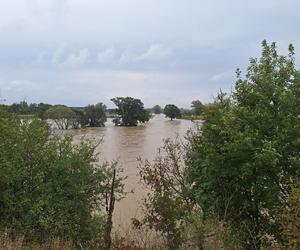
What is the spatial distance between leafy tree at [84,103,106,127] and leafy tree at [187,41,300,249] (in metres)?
59.6

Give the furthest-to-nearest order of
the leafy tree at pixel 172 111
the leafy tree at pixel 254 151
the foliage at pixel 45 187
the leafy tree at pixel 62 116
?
the leafy tree at pixel 172 111, the leafy tree at pixel 62 116, the foliage at pixel 45 187, the leafy tree at pixel 254 151

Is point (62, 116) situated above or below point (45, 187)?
above

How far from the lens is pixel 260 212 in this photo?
36.3ft

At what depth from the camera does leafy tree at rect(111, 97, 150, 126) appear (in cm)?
7424

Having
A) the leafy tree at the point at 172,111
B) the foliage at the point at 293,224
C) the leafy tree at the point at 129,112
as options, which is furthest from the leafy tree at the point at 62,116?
the foliage at the point at 293,224

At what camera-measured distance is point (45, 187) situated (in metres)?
11.6

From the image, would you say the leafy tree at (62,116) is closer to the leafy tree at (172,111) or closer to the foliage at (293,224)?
the leafy tree at (172,111)

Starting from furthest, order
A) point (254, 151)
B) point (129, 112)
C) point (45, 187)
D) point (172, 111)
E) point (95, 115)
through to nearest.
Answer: point (172, 111)
point (129, 112)
point (95, 115)
point (45, 187)
point (254, 151)

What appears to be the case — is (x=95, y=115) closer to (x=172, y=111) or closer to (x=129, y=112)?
(x=129, y=112)

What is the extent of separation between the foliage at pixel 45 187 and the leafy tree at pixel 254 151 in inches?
123

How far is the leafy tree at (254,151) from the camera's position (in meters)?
10.4

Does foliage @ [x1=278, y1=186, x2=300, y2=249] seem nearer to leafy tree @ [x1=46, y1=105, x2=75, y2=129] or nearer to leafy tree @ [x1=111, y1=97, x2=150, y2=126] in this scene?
leafy tree @ [x1=46, y1=105, x2=75, y2=129]

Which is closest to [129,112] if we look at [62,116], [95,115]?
[95,115]

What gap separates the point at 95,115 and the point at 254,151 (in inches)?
2457
